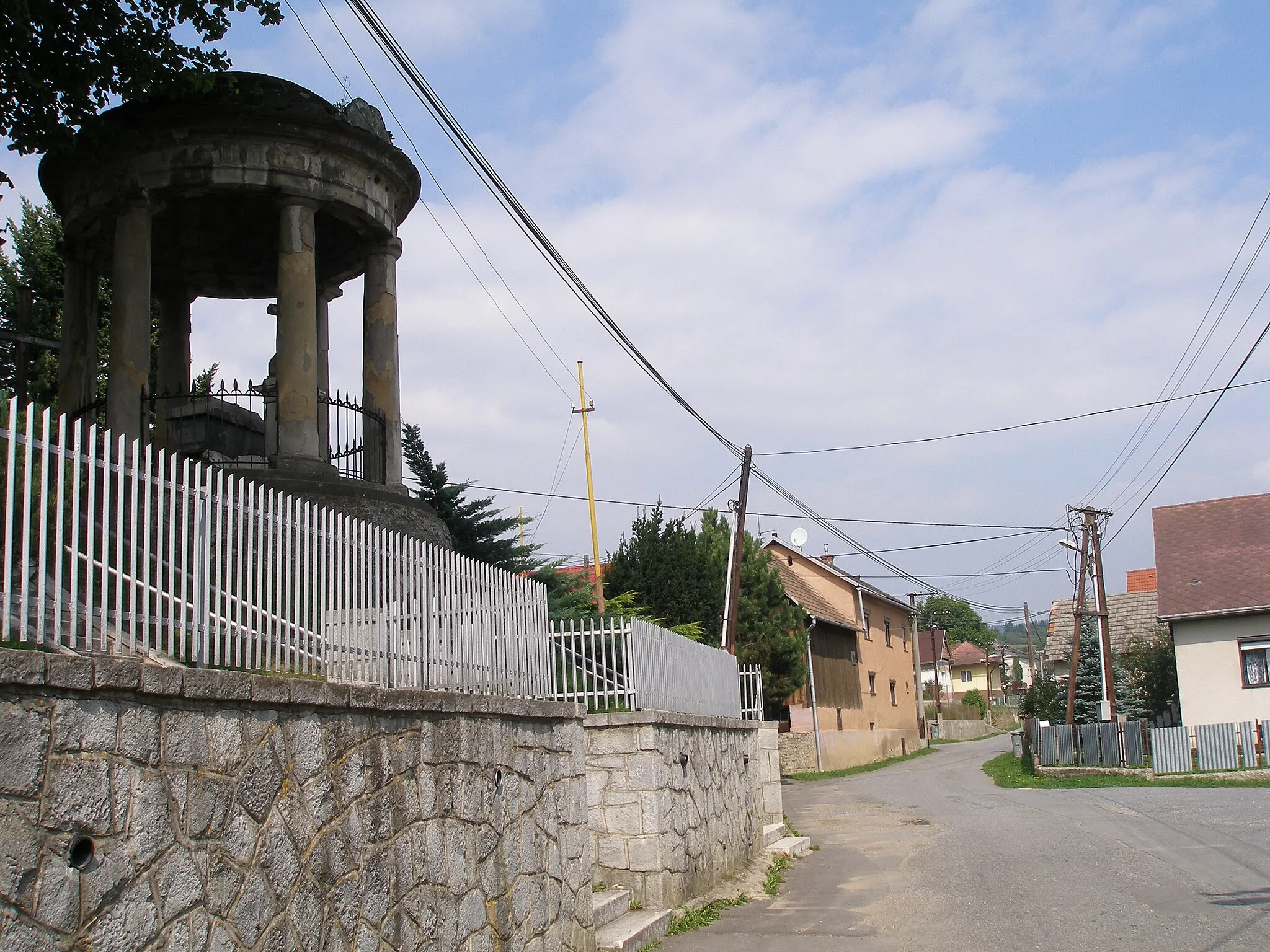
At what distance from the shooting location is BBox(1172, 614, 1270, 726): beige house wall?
104ft

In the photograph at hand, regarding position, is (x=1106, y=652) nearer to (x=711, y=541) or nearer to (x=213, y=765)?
(x=711, y=541)

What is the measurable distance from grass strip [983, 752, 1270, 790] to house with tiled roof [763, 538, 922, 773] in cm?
679

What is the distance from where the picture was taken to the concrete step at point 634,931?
9.27 m

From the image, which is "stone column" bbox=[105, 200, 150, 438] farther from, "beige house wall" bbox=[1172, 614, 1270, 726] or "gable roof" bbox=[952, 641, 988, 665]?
"gable roof" bbox=[952, 641, 988, 665]

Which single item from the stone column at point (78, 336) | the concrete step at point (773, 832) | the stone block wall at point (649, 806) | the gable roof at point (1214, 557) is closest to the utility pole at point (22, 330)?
the stone column at point (78, 336)

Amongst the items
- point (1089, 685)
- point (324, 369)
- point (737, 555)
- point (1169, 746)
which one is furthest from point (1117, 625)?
point (324, 369)

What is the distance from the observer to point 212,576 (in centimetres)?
552

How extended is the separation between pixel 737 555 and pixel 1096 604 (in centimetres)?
1428

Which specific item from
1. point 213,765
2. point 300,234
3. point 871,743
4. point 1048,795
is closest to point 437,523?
point 300,234

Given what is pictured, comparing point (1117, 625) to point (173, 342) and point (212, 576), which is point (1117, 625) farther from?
point (212, 576)

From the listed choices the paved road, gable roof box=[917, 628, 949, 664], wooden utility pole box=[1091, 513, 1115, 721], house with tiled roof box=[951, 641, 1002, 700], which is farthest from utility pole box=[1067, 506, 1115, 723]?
house with tiled roof box=[951, 641, 1002, 700]

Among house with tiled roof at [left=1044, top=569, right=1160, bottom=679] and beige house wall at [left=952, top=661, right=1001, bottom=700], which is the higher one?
house with tiled roof at [left=1044, top=569, right=1160, bottom=679]

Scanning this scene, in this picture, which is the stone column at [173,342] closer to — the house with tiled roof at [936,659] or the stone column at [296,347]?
the stone column at [296,347]

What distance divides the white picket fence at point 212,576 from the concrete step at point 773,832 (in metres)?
9.63
